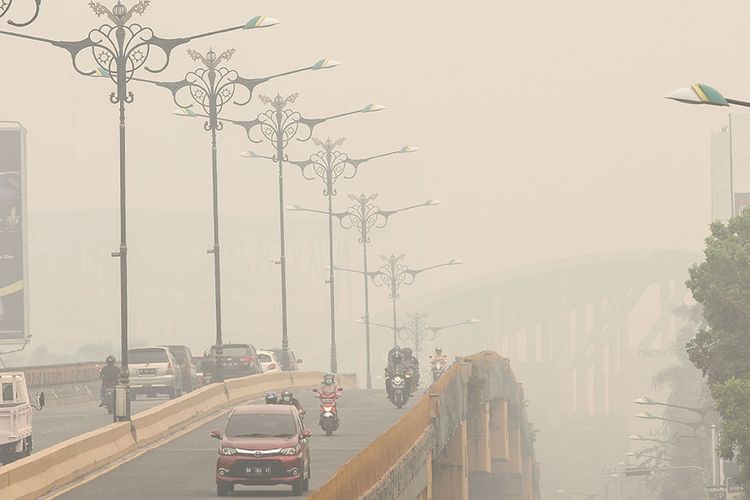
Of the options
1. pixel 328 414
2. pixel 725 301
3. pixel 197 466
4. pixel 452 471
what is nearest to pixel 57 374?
pixel 452 471

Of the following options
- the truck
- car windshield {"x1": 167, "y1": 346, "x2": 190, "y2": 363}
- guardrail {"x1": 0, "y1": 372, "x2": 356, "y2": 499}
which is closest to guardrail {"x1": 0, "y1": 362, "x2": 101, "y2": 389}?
car windshield {"x1": 167, "y1": 346, "x2": 190, "y2": 363}

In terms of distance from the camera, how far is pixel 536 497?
413ft

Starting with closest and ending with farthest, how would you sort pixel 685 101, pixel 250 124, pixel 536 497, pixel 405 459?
pixel 685 101 < pixel 405 459 < pixel 250 124 < pixel 536 497

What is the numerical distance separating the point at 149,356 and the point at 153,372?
0.64 metres

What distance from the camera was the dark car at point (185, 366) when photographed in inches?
2461

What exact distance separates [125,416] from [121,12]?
8591 mm

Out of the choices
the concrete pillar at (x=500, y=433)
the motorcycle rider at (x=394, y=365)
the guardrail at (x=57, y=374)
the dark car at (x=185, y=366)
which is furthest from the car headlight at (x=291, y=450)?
the concrete pillar at (x=500, y=433)

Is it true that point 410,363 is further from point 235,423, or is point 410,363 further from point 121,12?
point 235,423

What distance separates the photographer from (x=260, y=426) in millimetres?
30859

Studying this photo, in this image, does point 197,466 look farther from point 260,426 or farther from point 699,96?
point 699,96

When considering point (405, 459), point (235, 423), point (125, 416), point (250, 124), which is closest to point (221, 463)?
point (235, 423)

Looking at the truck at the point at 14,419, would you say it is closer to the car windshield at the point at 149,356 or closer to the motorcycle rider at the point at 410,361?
the car windshield at the point at 149,356

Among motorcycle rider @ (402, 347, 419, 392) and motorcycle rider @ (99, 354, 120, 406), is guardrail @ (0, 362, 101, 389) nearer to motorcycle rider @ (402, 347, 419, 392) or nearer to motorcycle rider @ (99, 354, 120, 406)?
motorcycle rider @ (99, 354, 120, 406)

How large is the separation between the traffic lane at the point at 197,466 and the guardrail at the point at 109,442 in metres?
0.45
